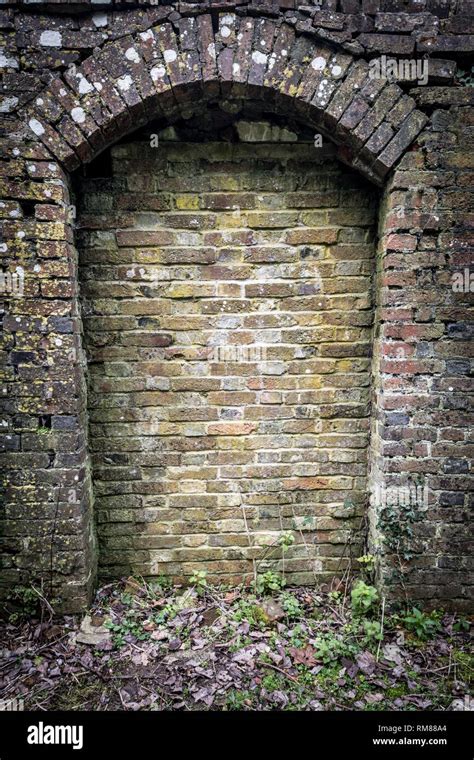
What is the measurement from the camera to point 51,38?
193 cm

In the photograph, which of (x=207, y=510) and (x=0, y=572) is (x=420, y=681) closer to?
(x=207, y=510)

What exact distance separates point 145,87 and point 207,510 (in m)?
2.39

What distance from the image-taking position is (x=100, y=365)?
2381mm

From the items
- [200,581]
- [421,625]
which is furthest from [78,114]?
[421,625]

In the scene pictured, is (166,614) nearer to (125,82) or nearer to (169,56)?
(125,82)

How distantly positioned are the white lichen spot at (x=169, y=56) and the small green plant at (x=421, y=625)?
323 centimetres

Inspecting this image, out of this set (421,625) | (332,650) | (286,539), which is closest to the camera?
(332,650)

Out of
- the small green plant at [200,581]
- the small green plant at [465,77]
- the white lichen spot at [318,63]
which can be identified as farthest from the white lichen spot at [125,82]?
the small green plant at [200,581]

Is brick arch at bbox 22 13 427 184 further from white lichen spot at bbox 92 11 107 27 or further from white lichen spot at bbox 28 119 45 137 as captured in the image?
white lichen spot at bbox 92 11 107 27

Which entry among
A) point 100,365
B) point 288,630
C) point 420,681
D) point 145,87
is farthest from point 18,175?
point 420,681

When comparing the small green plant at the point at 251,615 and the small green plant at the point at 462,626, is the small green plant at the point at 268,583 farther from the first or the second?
the small green plant at the point at 462,626

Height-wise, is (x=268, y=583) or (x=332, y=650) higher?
(x=268, y=583)

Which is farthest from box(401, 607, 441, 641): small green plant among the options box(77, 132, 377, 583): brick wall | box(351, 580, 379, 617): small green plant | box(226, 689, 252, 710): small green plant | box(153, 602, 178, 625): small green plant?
box(153, 602, 178, 625): small green plant

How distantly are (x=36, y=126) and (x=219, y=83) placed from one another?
954 millimetres
